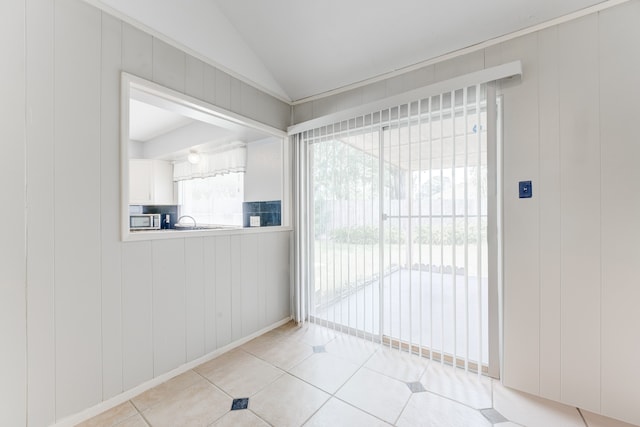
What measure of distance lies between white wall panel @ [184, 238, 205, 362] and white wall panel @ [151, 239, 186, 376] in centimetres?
3

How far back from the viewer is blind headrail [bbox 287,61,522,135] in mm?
1722

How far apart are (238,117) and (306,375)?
2.19 m

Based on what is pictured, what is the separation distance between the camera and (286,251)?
2.94 m

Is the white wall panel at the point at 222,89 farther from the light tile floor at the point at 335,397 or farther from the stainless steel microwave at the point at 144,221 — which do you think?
the stainless steel microwave at the point at 144,221

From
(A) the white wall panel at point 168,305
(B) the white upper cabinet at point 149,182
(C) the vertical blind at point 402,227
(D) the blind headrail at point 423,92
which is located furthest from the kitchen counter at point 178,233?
(B) the white upper cabinet at point 149,182

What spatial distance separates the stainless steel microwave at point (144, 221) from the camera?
423 centimetres

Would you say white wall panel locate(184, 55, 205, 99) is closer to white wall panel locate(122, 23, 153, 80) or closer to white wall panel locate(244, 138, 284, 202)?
white wall panel locate(122, 23, 153, 80)

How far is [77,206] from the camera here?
4.84ft

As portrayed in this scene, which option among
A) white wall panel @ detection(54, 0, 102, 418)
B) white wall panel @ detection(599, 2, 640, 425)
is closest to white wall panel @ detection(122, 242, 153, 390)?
white wall panel @ detection(54, 0, 102, 418)

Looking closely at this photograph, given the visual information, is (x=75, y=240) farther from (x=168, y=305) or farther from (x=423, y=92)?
(x=423, y=92)

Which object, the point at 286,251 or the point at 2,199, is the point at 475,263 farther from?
the point at 2,199

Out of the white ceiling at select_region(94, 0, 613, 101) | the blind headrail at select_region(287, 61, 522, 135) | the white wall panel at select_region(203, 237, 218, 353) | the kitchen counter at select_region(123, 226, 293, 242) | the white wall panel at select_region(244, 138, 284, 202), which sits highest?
the white ceiling at select_region(94, 0, 613, 101)

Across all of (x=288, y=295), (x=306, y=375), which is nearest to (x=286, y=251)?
(x=288, y=295)

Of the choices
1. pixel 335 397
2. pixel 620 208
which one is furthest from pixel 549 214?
pixel 335 397
